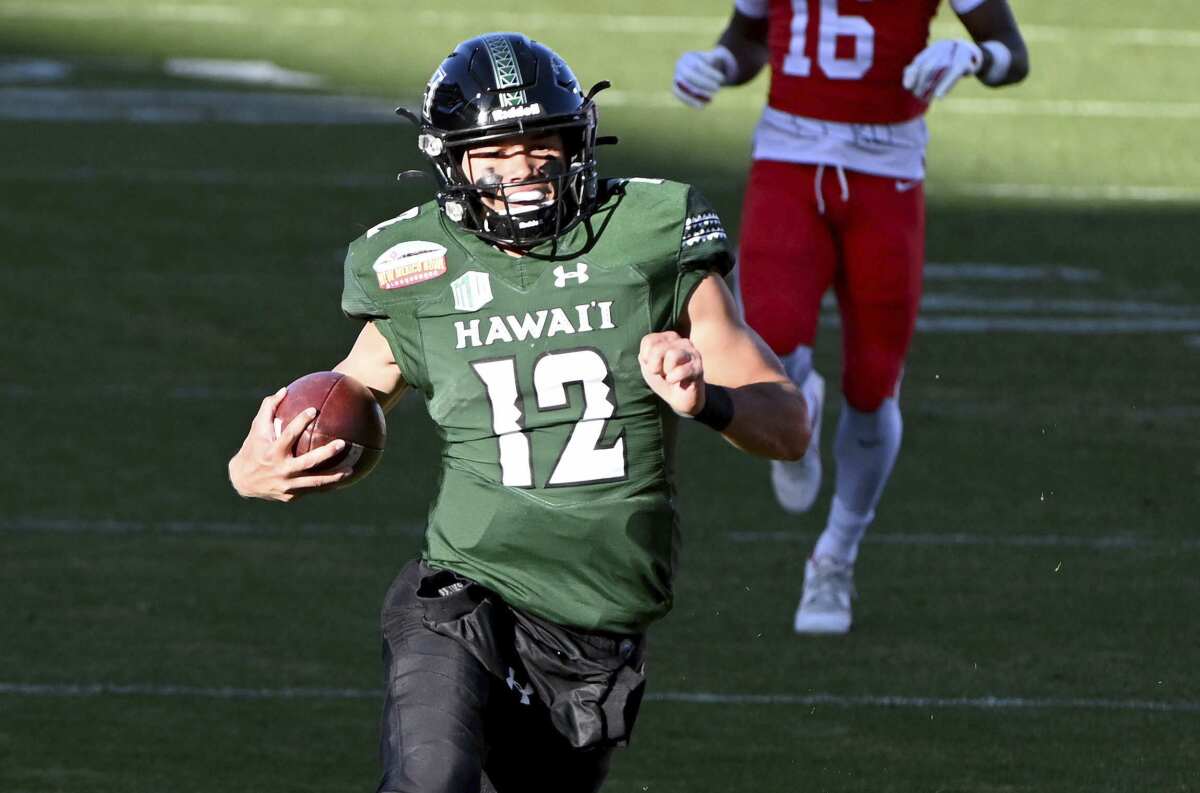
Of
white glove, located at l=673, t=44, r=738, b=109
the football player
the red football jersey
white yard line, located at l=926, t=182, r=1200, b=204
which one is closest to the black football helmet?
the football player

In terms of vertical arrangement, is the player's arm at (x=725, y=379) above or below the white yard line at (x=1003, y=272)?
above

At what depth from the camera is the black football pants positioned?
10.9 feet

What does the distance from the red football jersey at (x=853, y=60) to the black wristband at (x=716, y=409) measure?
8.56ft

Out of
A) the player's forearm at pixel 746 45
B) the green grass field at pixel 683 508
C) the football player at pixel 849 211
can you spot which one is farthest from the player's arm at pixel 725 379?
the player's forearm at pixel 746 45

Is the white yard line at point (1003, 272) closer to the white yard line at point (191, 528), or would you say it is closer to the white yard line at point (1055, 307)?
the white yard line at point (1055, 307)

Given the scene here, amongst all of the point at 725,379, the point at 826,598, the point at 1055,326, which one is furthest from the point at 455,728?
the point at 1055,326

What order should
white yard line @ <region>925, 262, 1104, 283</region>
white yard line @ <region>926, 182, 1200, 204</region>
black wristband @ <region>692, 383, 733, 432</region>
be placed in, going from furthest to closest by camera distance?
white yard line @ <region>926, 182, 1200, 204</region> < white yard line @ <region>925, 262, 1104, 283</region> < black wristband @ <region>692, 383, 733, 432</region>

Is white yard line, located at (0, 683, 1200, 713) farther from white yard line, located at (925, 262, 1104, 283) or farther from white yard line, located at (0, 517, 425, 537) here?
white yard line, located at (925, 262, 1104, 283)

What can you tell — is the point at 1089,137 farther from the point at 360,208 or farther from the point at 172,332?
the point at 172,332

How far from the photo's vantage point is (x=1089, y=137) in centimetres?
1445

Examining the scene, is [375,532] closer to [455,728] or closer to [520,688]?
[520,688]

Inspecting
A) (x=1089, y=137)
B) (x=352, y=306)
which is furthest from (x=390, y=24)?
(x=352, y=306)

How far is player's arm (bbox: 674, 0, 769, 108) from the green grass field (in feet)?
4.37

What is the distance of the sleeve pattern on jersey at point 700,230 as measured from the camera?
374 centimetres
